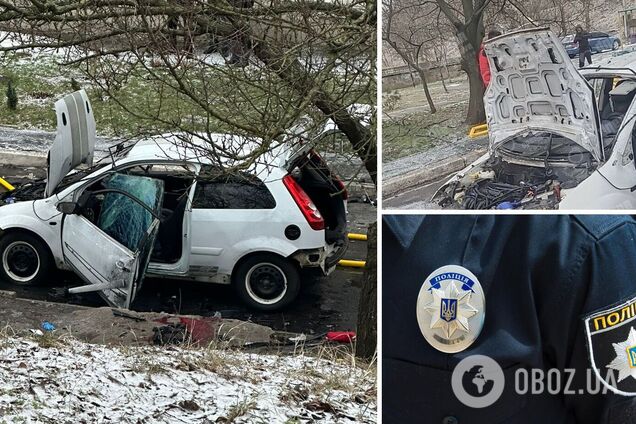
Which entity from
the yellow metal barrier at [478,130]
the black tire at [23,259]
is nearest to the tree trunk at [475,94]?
the yellow metal barrier at [478,130]

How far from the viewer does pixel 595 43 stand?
225cm

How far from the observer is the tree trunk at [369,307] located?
5.44 m

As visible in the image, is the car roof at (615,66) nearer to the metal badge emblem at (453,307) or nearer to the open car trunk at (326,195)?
the metal badge emblem at (453,307)

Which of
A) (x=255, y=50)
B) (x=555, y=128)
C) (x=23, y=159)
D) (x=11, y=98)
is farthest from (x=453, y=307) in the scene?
(x=11, y=98)

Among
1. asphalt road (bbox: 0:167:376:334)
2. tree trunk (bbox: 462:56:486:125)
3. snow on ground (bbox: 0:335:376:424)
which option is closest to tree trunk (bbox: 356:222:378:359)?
snow on ground (bbox: 0:335:376:424)

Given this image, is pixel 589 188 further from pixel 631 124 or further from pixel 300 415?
pixel 300 415

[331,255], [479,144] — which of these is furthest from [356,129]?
[479,144]

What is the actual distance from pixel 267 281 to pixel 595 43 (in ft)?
20.2

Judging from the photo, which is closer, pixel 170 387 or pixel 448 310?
pixel 448 310

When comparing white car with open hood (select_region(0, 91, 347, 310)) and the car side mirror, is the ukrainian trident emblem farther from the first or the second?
the car side mirror

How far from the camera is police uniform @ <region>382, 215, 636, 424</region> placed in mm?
2156

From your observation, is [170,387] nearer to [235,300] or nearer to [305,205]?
[305,205]

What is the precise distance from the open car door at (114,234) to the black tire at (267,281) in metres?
1.02

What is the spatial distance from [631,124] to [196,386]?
359 cm
